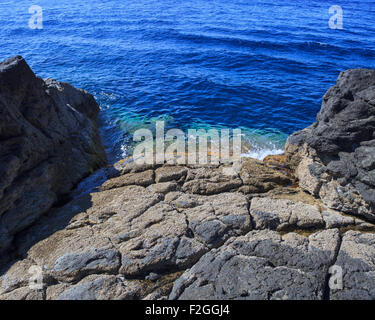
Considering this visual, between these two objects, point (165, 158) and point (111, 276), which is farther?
point (165, 158)

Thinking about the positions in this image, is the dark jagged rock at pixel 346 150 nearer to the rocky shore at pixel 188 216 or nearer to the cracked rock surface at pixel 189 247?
the rocky shore at pixel 188 216

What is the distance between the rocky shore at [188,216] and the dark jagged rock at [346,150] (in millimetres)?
25

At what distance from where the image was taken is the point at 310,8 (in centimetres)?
3712

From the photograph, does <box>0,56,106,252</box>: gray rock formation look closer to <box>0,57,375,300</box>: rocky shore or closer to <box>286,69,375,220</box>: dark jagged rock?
<box>0,57,375,300</box>: rocky shore

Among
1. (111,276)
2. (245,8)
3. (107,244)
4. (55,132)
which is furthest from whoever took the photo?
(245,8)

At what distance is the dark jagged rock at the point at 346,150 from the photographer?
624 centimetres

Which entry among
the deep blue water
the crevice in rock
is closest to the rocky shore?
the crevice in rock

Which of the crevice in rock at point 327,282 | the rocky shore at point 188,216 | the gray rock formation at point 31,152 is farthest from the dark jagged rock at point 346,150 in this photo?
the gray rock formation at point 31,152

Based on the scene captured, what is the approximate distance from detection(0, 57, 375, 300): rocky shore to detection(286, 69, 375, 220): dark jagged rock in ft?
0.08

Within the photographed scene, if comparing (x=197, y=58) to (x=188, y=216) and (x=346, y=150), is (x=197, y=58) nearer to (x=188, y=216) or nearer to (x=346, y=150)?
(x=346, y=150)

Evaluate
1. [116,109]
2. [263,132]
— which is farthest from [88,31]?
[263,132]

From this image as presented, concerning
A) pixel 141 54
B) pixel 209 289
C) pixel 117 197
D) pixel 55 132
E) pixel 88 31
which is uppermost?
pixel 88 31

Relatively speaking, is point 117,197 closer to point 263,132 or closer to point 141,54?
point 263,132

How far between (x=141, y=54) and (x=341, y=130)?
1842 cm
